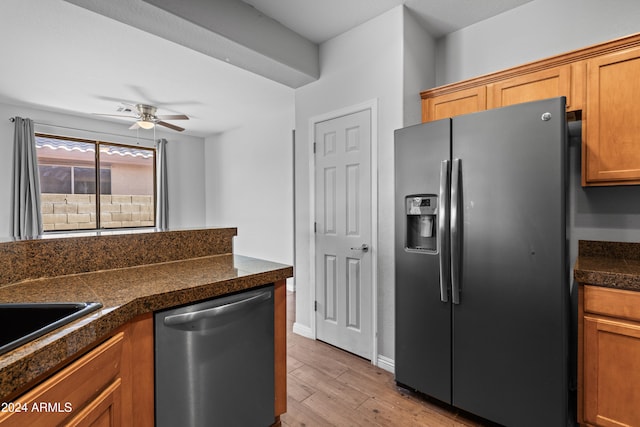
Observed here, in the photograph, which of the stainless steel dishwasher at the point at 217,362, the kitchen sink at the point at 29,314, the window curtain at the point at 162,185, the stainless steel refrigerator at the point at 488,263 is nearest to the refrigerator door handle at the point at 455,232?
the stainless steel refrigerator at the point at 488,263

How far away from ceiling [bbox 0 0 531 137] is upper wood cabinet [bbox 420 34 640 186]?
0.75 metres

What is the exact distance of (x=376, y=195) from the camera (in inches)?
95.9

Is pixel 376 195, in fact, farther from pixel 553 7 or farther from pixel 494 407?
pixel 553 7

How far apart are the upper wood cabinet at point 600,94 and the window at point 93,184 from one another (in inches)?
227

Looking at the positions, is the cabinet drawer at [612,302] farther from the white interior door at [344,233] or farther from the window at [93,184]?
the window at [93,184]

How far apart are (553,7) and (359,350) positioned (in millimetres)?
2868

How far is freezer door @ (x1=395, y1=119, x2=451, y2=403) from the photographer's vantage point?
1.84m

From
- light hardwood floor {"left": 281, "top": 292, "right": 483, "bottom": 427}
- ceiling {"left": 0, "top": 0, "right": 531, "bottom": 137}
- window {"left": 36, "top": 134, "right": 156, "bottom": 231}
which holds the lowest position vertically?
light hardwood floor {"left": 281, "top": 292, "right": 483, "bottom": 427}

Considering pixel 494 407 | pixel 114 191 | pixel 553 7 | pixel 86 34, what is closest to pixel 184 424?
pixel 494 407

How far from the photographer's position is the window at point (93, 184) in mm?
4727

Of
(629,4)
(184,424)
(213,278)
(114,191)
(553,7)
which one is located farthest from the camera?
(114,191)

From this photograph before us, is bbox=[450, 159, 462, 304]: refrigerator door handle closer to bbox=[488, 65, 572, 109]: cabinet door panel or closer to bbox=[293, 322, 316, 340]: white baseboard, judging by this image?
bbox=[488, 65, 572, 109]: cabinet door panel

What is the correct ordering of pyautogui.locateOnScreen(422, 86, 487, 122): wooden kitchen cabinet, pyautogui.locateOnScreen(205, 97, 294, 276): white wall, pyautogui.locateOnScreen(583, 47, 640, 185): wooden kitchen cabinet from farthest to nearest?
pyautogui.locateOnScreen(205, 97, 294, 276): white wall
pyautogui.locateOnScreen(422, 86, 487, 122): wooden kitchen cabinet
pyautogui.locateOnScreen(583, 47, 640, 185): wooden kitchen cabinet

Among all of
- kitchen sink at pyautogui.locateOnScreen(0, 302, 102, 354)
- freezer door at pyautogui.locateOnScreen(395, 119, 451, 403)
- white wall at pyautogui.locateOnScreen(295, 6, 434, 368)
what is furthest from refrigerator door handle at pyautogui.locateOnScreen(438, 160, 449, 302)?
kitchen sink at pyautogui.locateOnScreen(0, 302, 102, 354)
